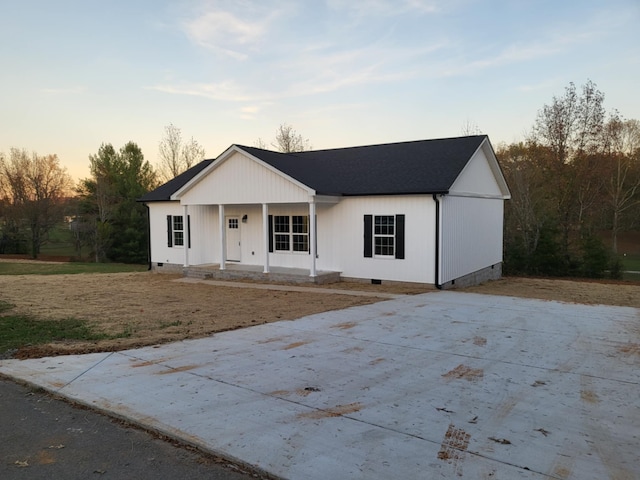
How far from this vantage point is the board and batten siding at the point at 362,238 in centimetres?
1434

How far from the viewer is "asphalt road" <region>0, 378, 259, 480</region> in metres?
3.48

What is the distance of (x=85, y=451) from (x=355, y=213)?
12.5m

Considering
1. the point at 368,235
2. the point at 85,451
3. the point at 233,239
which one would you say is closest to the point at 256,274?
the point at 233,239

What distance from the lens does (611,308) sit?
444 inches

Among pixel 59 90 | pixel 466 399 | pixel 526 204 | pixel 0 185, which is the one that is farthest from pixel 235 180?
pixel 0 185

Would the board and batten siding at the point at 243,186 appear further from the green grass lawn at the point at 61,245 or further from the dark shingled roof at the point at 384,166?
the green grass lawn at the point at 61,245

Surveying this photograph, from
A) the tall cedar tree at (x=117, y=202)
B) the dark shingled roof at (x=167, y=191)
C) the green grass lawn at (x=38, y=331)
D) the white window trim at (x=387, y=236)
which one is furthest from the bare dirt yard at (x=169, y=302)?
the tall cedar tree at (x=117, y=202)

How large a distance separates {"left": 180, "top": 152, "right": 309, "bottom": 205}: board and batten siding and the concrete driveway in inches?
292

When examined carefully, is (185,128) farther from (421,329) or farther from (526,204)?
(421,329)

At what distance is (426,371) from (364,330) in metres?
2.50

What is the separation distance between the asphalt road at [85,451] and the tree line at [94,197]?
91.0 feet

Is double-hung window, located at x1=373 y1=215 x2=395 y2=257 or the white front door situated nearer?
double-hung window, located at x1=373 y1=215 x2=395 y2=257

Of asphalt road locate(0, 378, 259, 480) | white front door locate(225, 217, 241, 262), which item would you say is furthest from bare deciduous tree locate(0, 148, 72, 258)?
asphalt road locate(0, 378, 259, 480)

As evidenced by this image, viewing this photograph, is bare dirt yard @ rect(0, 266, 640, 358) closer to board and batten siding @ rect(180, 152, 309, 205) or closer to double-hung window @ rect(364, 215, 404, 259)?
double-hung window @ rect(364, 215, 404, 259)
